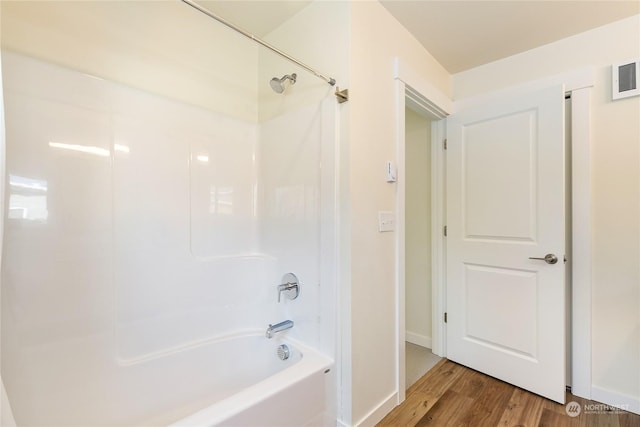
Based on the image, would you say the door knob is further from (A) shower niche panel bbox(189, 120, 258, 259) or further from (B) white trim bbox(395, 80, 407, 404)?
(A) shower niche panel bbox(189, 120, 258, 259)

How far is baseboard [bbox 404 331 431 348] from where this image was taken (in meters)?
2.54

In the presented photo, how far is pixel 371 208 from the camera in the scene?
1575mm

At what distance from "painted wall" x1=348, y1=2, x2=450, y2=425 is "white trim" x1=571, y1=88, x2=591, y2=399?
1179 mm

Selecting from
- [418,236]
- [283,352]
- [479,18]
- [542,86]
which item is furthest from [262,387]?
[542,86]

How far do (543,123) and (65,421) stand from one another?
119 inches

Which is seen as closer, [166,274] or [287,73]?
[166,274]

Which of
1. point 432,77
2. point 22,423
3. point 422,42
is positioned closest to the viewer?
point 22,423

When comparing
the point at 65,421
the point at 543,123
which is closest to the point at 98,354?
the point at 65,421

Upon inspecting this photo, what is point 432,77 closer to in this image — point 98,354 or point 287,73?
point 287,73

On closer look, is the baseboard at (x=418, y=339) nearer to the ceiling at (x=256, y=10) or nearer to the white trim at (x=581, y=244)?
the white trim at (x=581, y=244)

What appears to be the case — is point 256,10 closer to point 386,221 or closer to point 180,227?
point 180,227

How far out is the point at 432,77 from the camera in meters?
2.12

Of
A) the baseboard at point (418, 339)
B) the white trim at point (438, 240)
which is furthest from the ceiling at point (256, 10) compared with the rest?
the baseboard at point (418, 339)

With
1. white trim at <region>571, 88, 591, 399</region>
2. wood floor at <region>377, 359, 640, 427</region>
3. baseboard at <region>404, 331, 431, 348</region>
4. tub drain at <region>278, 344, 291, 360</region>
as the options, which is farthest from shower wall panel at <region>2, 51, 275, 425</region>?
white trim at <region>571, 88, 591, 399</region>
